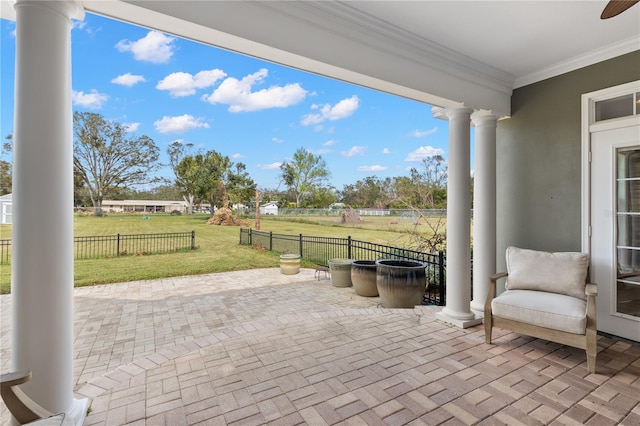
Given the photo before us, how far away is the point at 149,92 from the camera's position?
544 cm

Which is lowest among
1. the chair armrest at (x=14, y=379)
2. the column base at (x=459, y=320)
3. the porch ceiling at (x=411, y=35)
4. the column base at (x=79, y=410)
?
the column base at (x=459, y=320)

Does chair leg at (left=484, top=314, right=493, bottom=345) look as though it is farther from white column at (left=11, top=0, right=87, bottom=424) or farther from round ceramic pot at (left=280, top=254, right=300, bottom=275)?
round ceramic pot at (left=280, top=254, right=300, bottom=275)

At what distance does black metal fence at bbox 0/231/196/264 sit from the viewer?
546cm

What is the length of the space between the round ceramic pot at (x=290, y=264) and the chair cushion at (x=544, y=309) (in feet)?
13.9

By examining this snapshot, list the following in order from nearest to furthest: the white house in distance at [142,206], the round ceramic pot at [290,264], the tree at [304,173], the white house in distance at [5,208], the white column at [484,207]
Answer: the white column at [484,207], the white house in distance at [5,208], the white house in distance at [142,206], the round ceramic pot at [290,264], the tree at [304,173]

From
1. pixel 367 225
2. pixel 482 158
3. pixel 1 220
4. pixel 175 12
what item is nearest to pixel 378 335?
pixel 482 158

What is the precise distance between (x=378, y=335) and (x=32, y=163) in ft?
9.04

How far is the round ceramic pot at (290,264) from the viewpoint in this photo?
641 centimetres

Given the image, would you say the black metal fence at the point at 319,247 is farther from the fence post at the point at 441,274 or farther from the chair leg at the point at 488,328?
the chair leg at the point at 488,328

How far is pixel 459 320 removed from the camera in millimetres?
3146

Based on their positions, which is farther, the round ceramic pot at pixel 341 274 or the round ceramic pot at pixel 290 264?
the round ceramic pot at pixel 290 264

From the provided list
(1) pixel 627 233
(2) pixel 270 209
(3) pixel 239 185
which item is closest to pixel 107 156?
(3) pixel 239 185

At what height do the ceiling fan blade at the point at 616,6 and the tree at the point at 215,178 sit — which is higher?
the ceiling fan blade at the point at 616,6

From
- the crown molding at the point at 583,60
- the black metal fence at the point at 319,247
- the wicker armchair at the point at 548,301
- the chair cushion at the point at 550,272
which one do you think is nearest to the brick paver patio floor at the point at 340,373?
the wicker armchair at the point at 548,301
